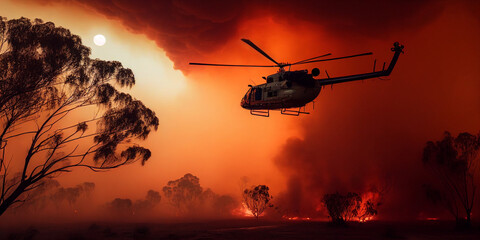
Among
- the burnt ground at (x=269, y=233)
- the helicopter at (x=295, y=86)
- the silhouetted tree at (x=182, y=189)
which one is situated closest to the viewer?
the helicopter at (x=295, y=86)

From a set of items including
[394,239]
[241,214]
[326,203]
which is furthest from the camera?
[241,214]

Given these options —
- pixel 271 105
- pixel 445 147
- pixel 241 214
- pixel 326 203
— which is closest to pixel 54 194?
pixel 241 214

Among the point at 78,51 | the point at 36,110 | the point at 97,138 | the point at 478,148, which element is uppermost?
the point at 78,51

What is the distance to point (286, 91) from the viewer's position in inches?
955

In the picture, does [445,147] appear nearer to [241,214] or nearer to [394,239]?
[394,239]

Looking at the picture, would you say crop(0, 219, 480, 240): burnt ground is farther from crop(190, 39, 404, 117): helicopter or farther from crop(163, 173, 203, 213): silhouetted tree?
crop(163, 173, 203, 213): silhouetted tree

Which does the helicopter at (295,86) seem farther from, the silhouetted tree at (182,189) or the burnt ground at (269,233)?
the silhouetted tree at (182,189)

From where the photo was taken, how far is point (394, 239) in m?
33.1

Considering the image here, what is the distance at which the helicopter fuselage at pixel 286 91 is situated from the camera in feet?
76.4

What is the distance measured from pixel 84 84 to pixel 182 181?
101474 millimetres

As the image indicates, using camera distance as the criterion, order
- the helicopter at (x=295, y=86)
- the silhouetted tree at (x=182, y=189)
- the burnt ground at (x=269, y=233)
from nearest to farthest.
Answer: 1. the helicopter at (x=295, y=86)
2. the burnt ground at (x=269, y=233)
3. the silhouetted tree at (x=182, y=189)

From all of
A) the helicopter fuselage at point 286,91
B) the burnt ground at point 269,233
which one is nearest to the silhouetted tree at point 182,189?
the burnt ground at point 269,233

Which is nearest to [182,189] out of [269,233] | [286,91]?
[269,233]

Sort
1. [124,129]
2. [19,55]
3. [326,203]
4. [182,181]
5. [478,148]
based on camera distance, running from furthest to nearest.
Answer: [182,181], [326,203], [478,148], [124,129], [19,55]
